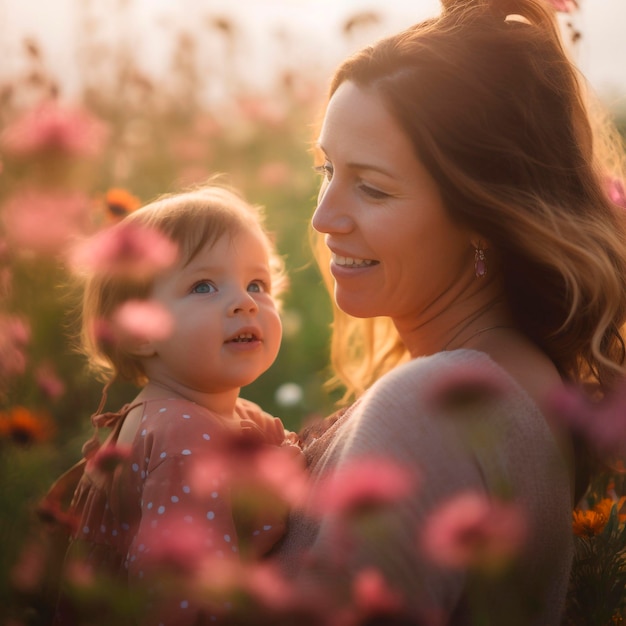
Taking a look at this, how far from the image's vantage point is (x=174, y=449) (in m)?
1.69

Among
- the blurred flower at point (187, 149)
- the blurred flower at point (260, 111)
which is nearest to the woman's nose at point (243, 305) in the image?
the blurred flower at point (187, 149)

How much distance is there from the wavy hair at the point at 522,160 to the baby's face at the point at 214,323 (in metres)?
0.45

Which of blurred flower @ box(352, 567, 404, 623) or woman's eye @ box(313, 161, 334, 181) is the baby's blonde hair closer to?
woman's eye @ box(313, 161, 334, 181)

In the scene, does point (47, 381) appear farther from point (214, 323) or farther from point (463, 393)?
point (463, 393)

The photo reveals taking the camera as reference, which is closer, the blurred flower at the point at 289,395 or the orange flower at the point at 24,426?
the orange flower at the point at 24,426

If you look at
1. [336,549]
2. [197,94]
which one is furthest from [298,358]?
[336,549]

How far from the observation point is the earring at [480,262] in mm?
1839

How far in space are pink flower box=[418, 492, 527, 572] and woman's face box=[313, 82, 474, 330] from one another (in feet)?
3.04

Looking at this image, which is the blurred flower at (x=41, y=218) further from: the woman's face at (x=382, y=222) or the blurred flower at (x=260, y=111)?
the blurred flower at (x=260, y=111)

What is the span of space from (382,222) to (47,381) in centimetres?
70

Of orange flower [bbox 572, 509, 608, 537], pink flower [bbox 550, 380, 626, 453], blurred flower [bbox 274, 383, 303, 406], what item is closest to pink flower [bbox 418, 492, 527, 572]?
pink flower [bbox 550, 380, 626, 453]

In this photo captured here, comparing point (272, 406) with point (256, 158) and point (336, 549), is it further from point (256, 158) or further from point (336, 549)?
point (336, 549)

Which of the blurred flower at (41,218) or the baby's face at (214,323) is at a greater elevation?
the blurred flower at (41,218)

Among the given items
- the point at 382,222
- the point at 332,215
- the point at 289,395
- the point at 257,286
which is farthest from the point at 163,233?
the point at 289,395
